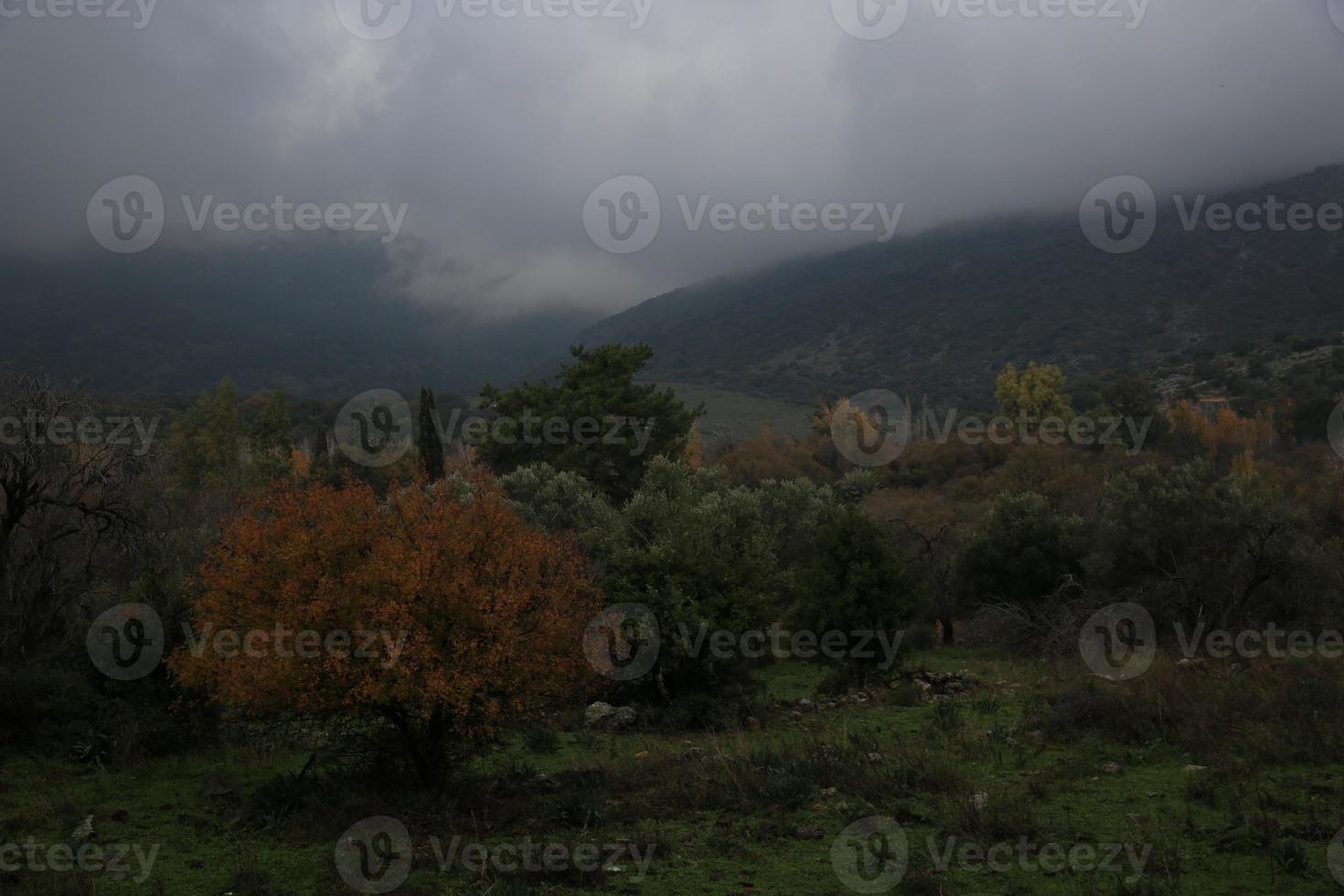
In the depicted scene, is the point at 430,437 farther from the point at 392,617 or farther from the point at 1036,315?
the point at 1036,315

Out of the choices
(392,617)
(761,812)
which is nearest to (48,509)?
(392,617)

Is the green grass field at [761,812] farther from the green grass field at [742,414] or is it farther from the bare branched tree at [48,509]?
the green grass field at [742,414]

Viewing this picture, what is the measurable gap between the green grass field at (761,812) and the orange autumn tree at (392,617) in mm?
1393

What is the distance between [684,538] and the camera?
18516 mm

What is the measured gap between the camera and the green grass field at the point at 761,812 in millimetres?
8789

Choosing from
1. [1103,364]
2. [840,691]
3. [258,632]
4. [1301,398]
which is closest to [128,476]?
[258,632]

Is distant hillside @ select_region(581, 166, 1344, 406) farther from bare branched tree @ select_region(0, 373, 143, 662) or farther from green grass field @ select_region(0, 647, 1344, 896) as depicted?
bare branched tree @ select_region(0, 373, 143, 662)

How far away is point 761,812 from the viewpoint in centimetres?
1098

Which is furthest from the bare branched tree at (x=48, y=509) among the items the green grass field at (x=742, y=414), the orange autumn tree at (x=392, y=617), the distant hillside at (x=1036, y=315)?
the distant hillside at (x=1036, y=315)

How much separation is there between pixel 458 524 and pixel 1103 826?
27.4ft

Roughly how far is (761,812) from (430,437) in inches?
1453

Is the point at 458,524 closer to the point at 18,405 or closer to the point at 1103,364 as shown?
the point at 18,405

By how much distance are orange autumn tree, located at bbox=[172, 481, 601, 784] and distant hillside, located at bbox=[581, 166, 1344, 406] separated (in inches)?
4150

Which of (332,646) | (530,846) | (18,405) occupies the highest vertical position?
(18,405)
